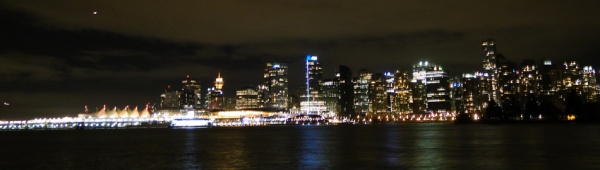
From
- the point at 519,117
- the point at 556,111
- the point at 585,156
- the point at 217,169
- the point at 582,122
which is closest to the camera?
the point at 217,169

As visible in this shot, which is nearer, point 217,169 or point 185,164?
point 217,169

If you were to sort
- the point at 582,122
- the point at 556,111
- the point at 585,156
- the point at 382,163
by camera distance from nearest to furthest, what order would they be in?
1. the point at 382,163
2. the point at 585,156
3. the point at 582,122
4. the point at 556,111

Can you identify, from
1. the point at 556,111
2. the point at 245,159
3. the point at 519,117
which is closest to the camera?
the point at 245,159

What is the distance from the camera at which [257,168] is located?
34.3 m

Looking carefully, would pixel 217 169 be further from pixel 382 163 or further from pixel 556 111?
pixel 556 111

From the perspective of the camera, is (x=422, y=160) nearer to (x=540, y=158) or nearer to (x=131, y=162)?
(x=540, y=158)

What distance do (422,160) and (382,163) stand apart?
3411 mm

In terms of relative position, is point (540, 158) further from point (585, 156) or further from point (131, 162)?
point (131, 162)

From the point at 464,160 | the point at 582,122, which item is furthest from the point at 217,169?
the point at 582,122

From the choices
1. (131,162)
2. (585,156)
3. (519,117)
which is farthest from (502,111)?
(131,162)

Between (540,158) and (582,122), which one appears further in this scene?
(582,122)

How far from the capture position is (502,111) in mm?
185625

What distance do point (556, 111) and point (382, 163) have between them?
15772cm

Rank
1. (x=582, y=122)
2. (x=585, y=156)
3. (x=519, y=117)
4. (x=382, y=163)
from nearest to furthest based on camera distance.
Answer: (x=382, y=163), (x=585, y=156), (x=582, y=122), (x=519, y=117)
